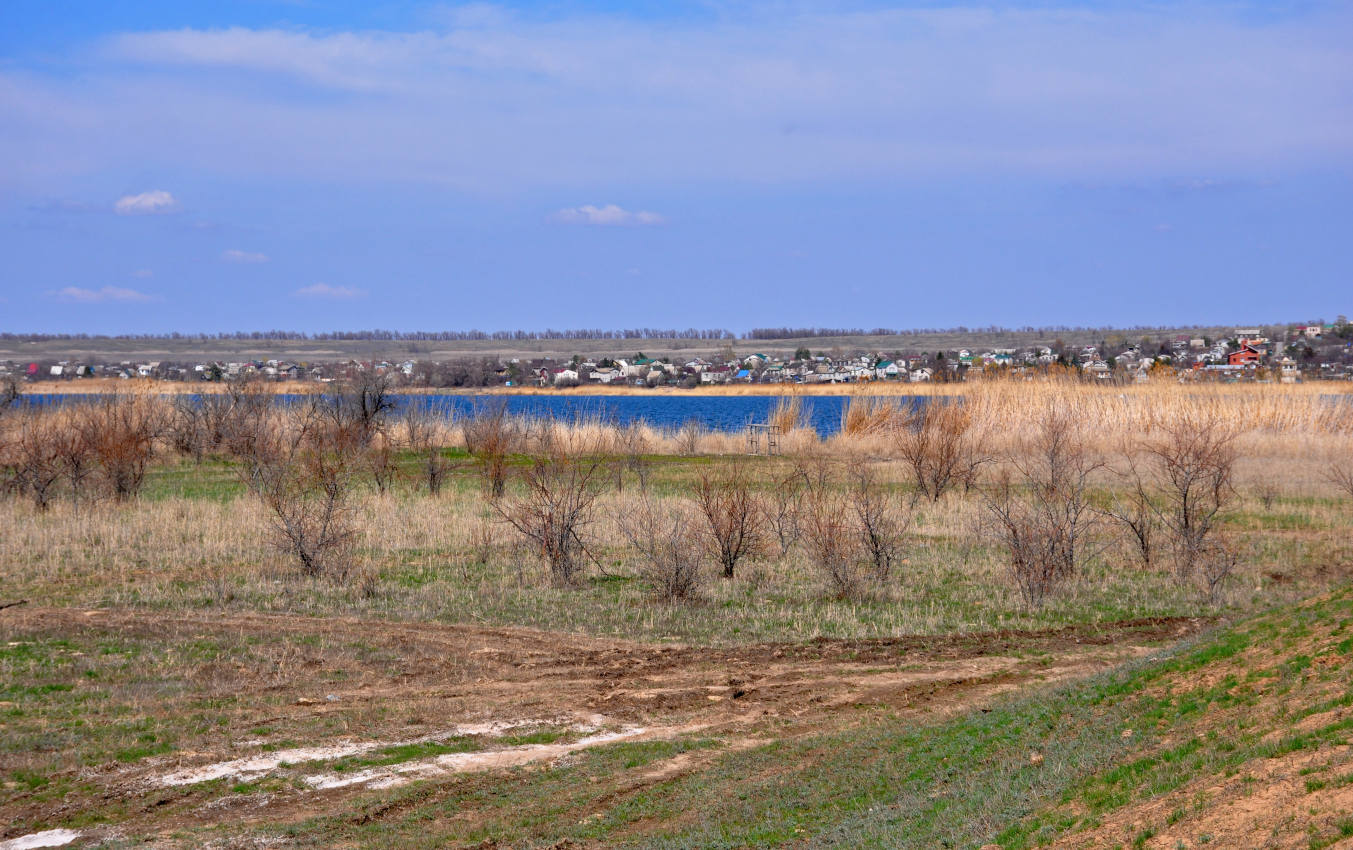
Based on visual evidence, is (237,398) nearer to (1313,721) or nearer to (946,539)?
(946,539)

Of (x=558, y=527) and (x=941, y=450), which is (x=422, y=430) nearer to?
(x=941, y=450)

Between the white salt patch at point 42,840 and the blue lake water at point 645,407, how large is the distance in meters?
23.8

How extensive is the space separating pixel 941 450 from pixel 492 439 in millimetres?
12280

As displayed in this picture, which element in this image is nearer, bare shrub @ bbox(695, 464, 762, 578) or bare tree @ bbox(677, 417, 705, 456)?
bare shrub @ bbox(695, 464, 762, 578)

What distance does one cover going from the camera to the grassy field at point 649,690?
6.20 metres

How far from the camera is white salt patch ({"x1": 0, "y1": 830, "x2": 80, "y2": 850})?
6.69m

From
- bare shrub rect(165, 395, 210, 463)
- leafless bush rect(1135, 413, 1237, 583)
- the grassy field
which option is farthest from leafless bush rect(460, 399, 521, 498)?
leafless bush rect(1135, 413, 1237, 583)

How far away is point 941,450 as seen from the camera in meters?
25.5

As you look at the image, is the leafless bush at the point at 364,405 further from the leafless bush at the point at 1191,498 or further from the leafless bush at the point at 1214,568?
the leafless bush at the point at 1214,568

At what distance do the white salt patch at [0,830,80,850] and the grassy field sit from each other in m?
0.08

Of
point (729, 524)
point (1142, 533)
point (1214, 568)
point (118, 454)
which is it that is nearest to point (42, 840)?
point (729, 524)

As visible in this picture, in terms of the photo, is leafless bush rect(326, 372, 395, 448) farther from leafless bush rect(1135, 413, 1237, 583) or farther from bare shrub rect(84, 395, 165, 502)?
leafless bush rect(1135, 413, 1237, 583)

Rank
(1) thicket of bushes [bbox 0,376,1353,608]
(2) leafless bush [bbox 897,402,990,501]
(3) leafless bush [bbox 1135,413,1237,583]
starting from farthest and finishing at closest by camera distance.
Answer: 1. (2) leafless bush [bbox 897,402,990,501]
2. (1) thicket of bushes [bbox 0,376,1353,608]
3. (3) leafless bush [bbox 1135,413,1237,583]

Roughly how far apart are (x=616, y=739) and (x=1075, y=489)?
34.4 feet
